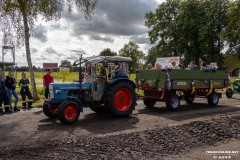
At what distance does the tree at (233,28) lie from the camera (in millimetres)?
30642

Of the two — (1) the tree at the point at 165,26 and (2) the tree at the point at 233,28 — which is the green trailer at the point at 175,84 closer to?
(2) the tree at the point at 233,28

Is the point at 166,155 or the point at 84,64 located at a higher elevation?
the point at 84,64

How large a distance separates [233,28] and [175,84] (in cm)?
2774

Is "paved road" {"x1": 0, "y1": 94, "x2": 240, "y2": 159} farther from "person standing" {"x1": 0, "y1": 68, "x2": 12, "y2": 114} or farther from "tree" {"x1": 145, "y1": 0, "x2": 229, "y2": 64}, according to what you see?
"tree" {"x1": 145, "y1": 0, "x2": 229, "y2": 64}

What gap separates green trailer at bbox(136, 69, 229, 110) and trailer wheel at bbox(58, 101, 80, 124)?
3.70 m

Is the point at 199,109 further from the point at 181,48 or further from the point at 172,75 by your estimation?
the point at 181,48

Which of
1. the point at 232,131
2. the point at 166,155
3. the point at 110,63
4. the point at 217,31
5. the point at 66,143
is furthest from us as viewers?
the point at 217,31

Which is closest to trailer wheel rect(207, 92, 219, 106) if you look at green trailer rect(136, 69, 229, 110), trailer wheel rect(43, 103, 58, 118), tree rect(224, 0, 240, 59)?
green trailer rect(136, 69, 229, 110)

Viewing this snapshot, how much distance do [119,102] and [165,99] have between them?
2.34 m

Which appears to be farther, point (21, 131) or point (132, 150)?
point (21, 131)

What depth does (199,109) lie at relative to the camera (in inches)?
464

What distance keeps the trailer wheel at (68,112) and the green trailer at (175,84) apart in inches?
146

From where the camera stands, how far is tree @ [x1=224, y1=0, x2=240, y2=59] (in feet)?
101

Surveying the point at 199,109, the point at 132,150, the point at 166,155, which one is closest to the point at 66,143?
the point at 132,150
